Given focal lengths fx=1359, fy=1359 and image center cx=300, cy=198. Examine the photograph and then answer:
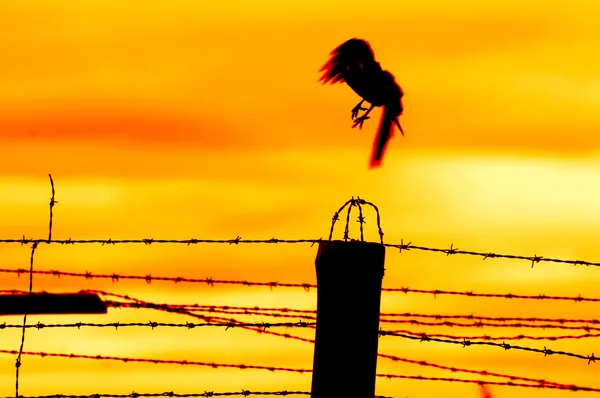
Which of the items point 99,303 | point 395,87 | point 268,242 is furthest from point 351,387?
point 395,87

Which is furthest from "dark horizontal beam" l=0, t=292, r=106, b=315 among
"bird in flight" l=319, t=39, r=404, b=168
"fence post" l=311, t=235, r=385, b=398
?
"bird in flight" l=319, t=39, r=404, b=168

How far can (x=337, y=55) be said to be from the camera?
10625 mm

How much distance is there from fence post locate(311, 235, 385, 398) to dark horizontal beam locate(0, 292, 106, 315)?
1.21 m

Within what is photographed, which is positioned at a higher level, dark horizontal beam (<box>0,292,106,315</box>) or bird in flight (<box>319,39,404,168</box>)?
bird in flight (<box>319,39,404,168</box>)

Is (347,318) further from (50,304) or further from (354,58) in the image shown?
(354,58)

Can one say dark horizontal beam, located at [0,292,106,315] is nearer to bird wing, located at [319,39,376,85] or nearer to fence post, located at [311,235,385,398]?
fence post, located at [311,235,385,398]

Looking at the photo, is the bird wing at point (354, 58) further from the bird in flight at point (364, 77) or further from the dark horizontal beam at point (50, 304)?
the dark horizontal beam at point (50, 304)

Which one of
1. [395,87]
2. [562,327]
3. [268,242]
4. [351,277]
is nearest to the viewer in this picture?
[351,277]

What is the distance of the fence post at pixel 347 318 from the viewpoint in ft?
17.7

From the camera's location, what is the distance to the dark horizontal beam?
607cm

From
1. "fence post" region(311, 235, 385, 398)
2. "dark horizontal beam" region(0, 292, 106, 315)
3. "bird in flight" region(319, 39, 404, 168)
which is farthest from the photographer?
"bird in flight" region(319, 39, 404, 168)

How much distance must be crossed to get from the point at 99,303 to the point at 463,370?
1.89 m

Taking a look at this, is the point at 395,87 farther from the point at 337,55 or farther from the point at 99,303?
the point at 99,303

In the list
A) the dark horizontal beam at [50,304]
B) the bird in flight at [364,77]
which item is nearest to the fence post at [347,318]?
the dark horizontal beam at [50,304]
